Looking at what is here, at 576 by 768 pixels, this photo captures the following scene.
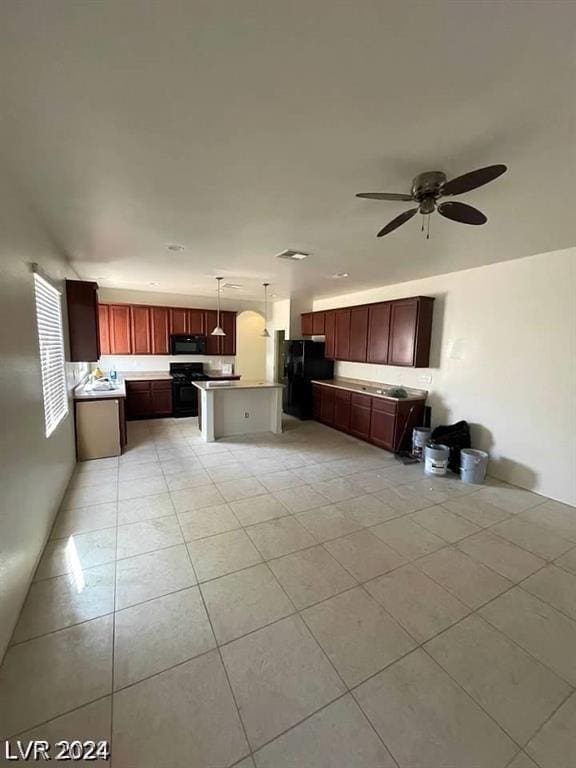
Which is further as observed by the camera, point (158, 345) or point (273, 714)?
point (158, 345)

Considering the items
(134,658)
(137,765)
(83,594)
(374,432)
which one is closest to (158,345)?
(374,432)

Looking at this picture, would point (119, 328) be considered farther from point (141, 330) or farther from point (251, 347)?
point (251, 347)

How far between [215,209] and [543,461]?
4133 mm

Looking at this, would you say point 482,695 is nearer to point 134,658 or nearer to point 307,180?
point 134,658

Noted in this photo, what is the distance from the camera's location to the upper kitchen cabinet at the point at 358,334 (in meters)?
5.56

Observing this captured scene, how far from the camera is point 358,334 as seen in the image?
18.7 ft

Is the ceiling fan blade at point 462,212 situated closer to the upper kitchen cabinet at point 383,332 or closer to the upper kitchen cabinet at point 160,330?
the upper kitchen cabinet at point 383,332

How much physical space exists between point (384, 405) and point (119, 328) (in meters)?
5.24

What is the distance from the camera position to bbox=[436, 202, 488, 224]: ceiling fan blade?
1876 mm

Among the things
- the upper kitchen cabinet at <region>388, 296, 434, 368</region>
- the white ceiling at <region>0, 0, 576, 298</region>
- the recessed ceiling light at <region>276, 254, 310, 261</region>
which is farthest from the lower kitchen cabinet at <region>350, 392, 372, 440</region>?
the white ceiling at <region>0, 0, 576, 298</region>

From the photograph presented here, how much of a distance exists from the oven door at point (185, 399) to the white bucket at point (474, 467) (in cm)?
499

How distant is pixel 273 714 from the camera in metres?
1.40

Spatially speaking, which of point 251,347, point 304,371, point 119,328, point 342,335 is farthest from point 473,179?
point 251,347

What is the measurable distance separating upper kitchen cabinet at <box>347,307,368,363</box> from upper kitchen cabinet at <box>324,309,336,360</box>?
0.51 m
